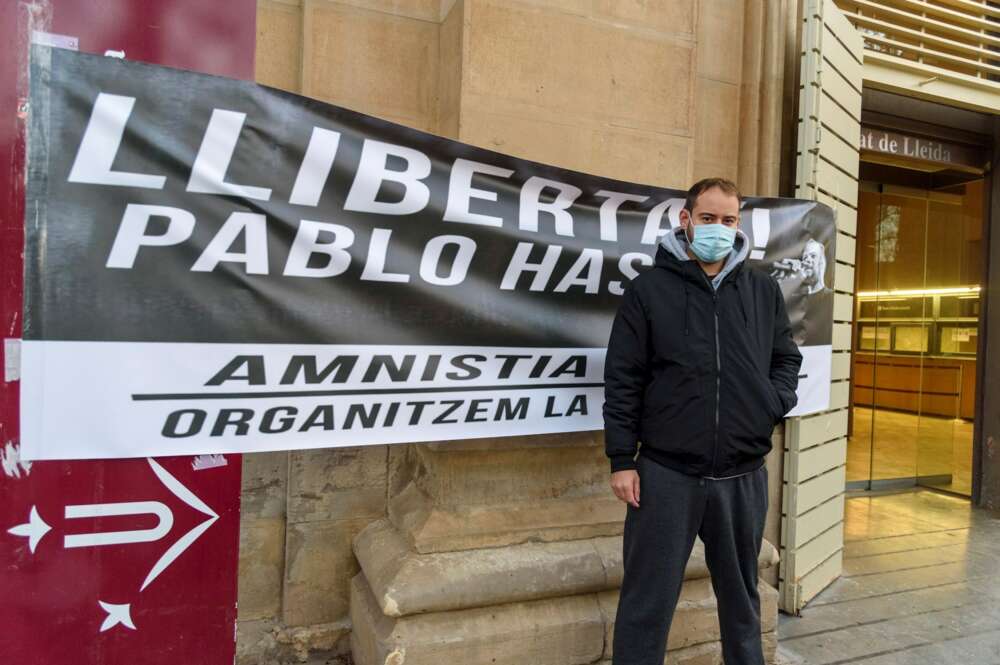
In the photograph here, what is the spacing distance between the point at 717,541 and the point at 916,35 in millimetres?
4286

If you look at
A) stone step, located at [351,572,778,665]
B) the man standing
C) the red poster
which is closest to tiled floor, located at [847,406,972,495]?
stone step, located at [351,572,778,665]

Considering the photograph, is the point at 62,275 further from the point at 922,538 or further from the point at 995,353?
the point at 995,353

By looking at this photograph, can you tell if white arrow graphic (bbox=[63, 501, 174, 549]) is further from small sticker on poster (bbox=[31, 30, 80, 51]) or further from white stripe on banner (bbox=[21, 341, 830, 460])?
small sticker on poster (bbox=[31, 30, 80, 51])

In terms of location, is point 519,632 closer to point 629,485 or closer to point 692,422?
point 629,485

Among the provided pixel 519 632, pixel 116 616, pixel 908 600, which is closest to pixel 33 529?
pixel 116 616

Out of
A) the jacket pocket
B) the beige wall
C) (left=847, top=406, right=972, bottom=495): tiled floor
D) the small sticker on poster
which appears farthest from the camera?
(left=847, top=406, right=972, bottom=495): tiled floor

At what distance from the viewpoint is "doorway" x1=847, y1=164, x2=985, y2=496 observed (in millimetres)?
6961

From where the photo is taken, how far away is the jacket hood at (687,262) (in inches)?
93.0

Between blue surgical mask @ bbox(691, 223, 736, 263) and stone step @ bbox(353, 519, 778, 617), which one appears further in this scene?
stone step @ bbox(353, 519, 778, 617)

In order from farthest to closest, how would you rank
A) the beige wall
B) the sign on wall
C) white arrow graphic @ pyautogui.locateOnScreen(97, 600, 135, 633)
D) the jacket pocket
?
1. the beige wall
2. white arrow graphic @ pyautogui.locateOnScreen(97, 600, 135, 633)
3. the jacket pocket
4. the sign on wall

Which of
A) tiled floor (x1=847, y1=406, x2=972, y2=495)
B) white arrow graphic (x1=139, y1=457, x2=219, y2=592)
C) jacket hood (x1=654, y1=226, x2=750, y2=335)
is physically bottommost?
tiled floor (x1=847, y1=406, x2=972, y2=495)

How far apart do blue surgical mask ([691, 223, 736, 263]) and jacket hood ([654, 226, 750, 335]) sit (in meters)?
0.05

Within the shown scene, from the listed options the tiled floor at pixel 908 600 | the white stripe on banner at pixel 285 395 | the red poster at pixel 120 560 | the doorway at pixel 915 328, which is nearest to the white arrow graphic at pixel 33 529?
the red poster at pixel 120 560

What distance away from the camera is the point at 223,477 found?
2.66 meters
